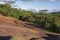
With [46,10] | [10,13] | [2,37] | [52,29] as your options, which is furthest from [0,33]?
[46,10]

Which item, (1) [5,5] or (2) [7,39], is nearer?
(2) [7,39]

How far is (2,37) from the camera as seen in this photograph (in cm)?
1365

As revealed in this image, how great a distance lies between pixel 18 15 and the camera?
92.6ft

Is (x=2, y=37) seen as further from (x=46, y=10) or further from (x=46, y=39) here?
(x=46, y=10)

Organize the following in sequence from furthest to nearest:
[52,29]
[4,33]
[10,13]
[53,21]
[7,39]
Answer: [10,13], [53,21], [52,29], [4,33], [7,39]

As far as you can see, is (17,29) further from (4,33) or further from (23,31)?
(4,33)

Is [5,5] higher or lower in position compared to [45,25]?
higher

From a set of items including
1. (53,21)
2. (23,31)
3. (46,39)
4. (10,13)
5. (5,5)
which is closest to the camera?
(46,39)

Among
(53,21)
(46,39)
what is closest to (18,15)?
(53,21)

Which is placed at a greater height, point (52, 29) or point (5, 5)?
point (5, 5)

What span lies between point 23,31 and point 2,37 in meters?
2.79

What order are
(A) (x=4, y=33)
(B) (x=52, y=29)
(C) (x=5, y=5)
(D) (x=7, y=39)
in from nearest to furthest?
1. (D) (x=7, y=39)
2. (A) (x=4, y=33)
3. (B) (x=52, y=29)
4. (C) (x=5, y=5)

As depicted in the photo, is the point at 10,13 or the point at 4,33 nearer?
the point at 4,33

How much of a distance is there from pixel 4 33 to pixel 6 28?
4.13 feet
